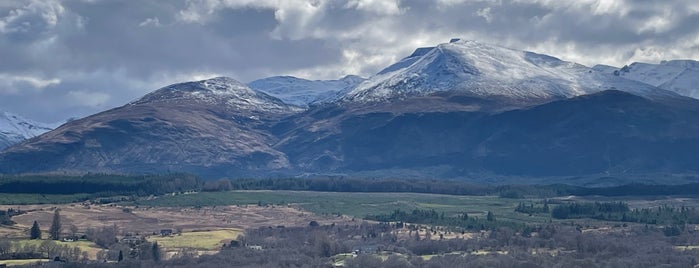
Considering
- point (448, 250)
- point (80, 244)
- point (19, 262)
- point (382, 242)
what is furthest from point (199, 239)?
point (448, 250)

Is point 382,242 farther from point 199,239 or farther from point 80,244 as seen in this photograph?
point 80,244

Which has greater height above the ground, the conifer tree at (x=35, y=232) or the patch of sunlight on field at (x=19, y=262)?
the conifer tree at (x=35, y=232)

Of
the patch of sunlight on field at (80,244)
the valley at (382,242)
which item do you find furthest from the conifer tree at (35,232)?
the patch of sunlight on field at (80,244)

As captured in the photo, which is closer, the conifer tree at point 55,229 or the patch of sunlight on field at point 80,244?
the patch of sunlight on field at point 80,244

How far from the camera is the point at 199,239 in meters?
179

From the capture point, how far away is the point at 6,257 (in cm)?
15475

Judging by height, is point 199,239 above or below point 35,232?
below

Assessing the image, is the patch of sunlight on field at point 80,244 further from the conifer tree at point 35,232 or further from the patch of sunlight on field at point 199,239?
the patch of sunlight on field at point 199,239

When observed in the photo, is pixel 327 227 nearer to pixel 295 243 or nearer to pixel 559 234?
pixel 295 243

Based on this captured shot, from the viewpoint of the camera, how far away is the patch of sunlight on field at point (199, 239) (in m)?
170

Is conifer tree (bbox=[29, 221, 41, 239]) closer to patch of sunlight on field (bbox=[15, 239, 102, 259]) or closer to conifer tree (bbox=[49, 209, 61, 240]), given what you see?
conifer tree (bbox=[49, 209, 61, 240])

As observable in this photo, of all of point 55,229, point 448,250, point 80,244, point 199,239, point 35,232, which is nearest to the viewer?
point 448,250

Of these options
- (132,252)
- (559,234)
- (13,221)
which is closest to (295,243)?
(132,252)

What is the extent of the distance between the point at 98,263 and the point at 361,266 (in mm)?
34021
